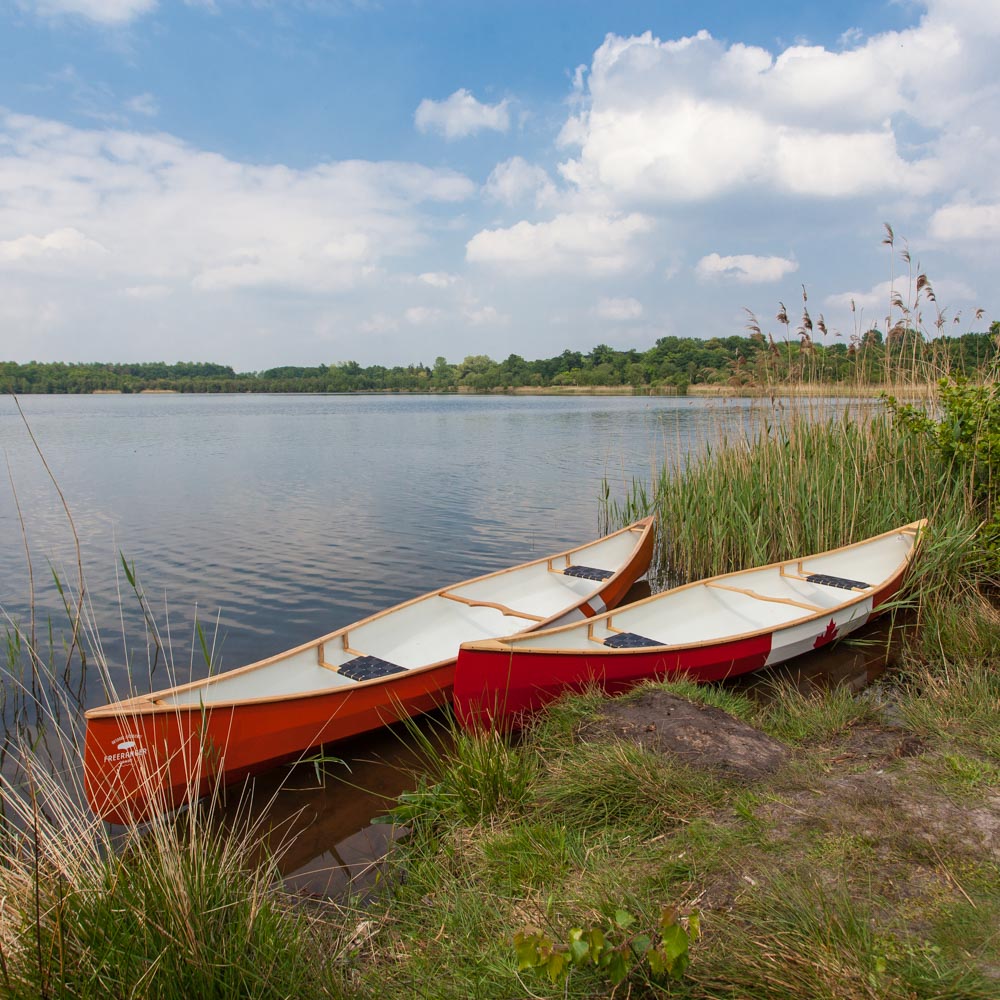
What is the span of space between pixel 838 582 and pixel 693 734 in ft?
13.4

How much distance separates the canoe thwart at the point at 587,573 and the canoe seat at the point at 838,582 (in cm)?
205

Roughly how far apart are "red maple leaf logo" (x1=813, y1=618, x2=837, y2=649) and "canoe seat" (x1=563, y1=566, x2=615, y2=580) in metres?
2.17

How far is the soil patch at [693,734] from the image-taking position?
11.8ft

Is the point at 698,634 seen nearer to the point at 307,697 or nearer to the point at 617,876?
the point at 307,697

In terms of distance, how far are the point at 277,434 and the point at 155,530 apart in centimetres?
1866

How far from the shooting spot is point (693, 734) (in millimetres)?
3877

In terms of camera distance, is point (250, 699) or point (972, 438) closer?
point (250, 699)

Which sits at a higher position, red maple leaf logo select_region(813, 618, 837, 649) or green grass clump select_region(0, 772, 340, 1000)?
green grass clump select_region(0, 772, 340, 1000)

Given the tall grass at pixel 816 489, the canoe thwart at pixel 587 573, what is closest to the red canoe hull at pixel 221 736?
the canoe thwart at pixel 587 573

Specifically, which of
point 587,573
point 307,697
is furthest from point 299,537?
point 307,697

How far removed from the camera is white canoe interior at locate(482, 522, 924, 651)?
604cm

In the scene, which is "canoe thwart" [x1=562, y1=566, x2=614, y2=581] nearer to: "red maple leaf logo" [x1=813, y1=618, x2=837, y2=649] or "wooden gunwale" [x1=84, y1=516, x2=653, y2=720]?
"wooden gunwale" [x1=84, y1=516, x2=653, y2=720]

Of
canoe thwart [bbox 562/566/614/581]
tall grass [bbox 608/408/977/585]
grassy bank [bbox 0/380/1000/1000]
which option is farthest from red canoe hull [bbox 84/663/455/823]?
tall grass [bbox 608/408/977/585]

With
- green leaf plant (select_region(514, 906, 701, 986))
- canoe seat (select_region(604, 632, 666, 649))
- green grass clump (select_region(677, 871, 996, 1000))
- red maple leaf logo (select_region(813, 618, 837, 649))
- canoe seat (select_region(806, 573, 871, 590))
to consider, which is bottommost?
red maple leaf logo (select_region(813, 618, 837, 649))
